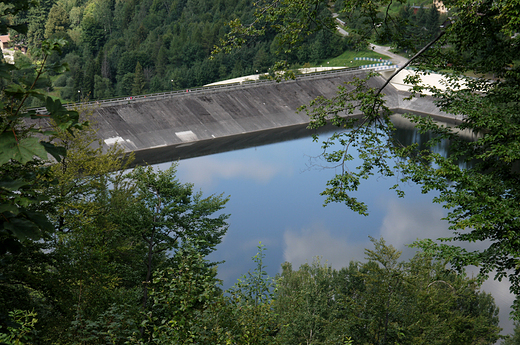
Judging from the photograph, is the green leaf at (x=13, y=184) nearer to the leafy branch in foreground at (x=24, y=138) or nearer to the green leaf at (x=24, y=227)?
the leafy branch in foreground at (x=24, y=138)

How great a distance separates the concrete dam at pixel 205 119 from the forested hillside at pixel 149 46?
20.0 meters

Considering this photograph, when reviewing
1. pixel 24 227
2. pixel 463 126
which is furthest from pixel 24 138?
pixel 463 126

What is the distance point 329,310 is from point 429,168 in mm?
9089

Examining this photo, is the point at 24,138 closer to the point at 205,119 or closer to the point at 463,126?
the point at 463,126

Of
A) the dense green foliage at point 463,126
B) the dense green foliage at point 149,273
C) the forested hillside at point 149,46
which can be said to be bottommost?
the forested hillside at point 149,46

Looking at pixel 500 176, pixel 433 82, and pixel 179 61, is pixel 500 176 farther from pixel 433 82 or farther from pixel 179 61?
pixel 179 61

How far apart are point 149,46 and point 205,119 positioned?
194ft

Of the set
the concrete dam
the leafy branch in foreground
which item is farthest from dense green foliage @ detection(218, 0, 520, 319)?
the concrete dam

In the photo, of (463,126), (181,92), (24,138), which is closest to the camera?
(24,138)

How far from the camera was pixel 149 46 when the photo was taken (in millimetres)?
113312

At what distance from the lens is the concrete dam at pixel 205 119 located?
54.6 meters

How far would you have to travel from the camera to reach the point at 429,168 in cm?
1012

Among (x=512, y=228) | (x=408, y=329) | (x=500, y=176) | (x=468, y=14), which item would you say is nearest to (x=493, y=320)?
(x=408, y=329)

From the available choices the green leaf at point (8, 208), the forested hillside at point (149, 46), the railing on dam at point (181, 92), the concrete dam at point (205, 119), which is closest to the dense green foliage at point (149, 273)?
the green leaf at point (8, 208)
